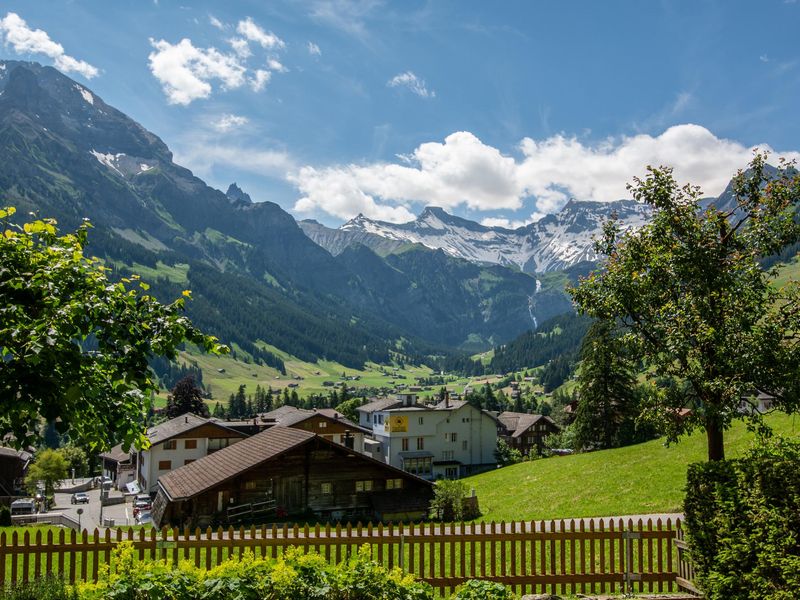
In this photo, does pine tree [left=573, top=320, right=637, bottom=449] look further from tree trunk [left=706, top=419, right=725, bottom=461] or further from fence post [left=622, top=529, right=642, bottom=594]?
fence post [left=622, top=529, right=642, bottom=594]

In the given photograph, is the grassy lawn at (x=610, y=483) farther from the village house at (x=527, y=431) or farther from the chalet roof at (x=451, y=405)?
the village house at (x=527, y=431)

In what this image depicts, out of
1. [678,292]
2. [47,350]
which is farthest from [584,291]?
[47,350]

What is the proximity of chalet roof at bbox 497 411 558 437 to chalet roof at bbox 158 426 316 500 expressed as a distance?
340 ft

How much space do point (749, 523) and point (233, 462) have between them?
117 ft

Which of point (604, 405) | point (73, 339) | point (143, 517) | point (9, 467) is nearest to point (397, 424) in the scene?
point (604, 405)

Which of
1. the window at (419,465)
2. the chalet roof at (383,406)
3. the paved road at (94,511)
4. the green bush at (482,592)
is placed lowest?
the paved road at (94,511)

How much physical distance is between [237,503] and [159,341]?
3389cm

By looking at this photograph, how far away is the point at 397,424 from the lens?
3905 inches

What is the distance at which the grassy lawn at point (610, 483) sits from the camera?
3253 centimetres

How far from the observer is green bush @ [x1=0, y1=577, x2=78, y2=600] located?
10.0m

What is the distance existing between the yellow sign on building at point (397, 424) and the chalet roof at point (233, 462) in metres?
52.3

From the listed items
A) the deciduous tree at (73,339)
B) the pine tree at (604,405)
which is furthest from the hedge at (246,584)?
the pine tree at (604,405)

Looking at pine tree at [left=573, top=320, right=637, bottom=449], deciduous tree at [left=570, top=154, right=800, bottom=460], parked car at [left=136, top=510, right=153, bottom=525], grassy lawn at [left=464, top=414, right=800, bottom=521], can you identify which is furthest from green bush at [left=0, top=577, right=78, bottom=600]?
pine tree at [left=573, top=320, right=637, bottom=449]

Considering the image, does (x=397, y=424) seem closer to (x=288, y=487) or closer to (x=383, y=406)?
(x=383, y=406)
